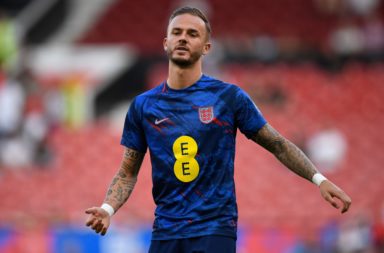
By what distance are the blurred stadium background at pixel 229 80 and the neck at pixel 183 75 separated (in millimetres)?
6083

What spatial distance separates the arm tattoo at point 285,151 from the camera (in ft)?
14.8

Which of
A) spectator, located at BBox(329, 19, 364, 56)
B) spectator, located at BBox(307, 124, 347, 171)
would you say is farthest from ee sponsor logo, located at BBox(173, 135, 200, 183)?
spectator, located at BBox(329, 19, 364, 56)

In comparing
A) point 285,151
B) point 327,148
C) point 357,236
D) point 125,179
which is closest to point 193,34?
point 285,151

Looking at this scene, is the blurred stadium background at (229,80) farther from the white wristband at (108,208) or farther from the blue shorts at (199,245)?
the blue shorts at (199,245)

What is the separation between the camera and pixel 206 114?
449 cm

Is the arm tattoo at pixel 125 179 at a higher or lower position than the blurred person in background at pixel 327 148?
lower

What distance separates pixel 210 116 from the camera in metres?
4.49

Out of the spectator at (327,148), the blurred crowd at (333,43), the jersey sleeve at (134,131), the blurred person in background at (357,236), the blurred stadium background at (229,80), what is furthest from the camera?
the blurred crowd at (333,43)

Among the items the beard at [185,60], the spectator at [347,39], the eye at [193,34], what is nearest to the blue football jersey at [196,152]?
the beard at [185,60]

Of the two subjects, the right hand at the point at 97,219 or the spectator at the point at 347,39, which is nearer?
the right hand at the point at 97,219

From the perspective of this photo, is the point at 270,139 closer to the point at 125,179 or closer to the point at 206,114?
the point at 206,114

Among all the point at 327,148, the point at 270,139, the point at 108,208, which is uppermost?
the point at 327,148

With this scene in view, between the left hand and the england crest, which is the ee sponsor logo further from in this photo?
the left hand

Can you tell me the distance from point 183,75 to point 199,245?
2.79 feet
